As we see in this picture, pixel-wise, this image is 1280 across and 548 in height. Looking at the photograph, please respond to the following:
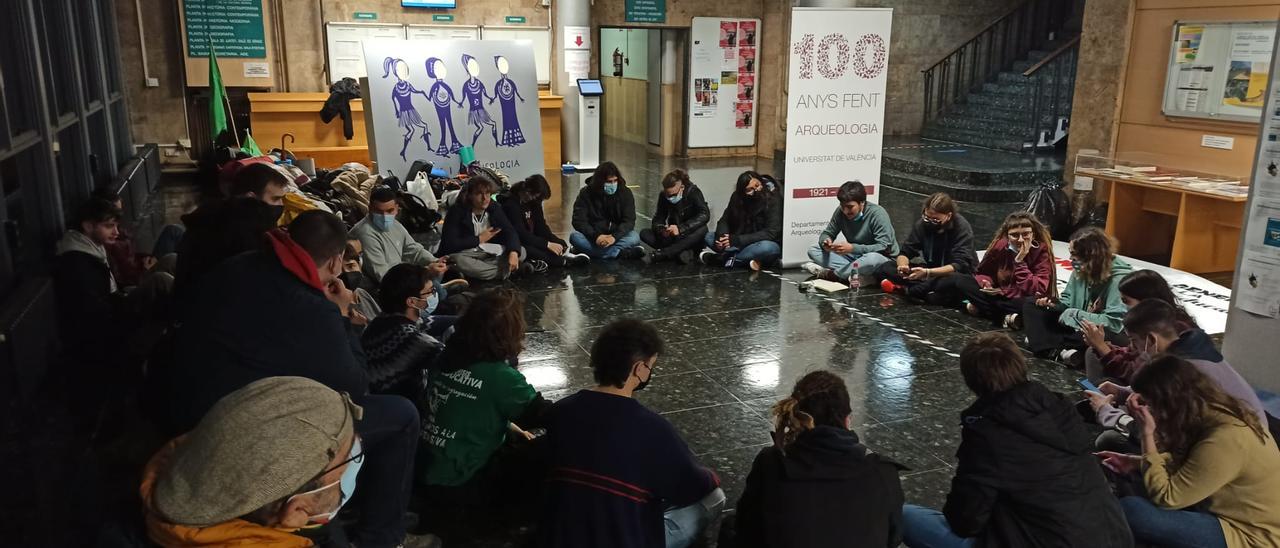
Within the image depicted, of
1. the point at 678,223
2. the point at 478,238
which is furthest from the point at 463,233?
the point at 678,223

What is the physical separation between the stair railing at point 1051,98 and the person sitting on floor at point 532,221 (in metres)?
8.35

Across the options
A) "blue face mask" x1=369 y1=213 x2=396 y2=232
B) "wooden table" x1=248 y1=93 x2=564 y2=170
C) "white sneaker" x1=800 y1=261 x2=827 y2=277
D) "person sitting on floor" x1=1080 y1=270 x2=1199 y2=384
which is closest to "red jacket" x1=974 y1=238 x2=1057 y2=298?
"person sitting on floor" x1=1080 y1=270 x2=1199 y2=384

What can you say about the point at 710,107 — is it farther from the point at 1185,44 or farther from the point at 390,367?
the point at 390,367

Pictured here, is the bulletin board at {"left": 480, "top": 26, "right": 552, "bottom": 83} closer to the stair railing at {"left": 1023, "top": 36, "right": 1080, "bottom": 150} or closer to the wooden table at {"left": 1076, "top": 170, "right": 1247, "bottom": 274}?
the stair railing at {"left": 1023, "top": 36, "right": 1080, "bottom": 150}

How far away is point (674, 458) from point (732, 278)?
4644 mm

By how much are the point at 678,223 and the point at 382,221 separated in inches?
102

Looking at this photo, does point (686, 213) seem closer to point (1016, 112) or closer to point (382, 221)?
point (382, 221)

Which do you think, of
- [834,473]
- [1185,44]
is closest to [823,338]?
[834,473]

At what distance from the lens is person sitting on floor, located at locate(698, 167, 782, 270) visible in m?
7.42

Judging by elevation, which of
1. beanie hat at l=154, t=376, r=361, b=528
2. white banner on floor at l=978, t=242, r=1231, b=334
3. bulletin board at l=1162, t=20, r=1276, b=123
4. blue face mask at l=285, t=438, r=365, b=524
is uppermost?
bulletin board at l=1162, t=20, r=1276, b=123

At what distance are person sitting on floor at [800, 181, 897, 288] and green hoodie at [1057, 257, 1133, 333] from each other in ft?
5.66

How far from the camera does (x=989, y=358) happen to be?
2.75 metres

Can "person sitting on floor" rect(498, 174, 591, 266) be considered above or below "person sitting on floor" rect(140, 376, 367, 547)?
below

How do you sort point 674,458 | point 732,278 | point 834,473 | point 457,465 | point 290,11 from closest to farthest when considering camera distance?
point 834,473 → point 674,458 → point 457,465 → point 732,278 → point 290,11
